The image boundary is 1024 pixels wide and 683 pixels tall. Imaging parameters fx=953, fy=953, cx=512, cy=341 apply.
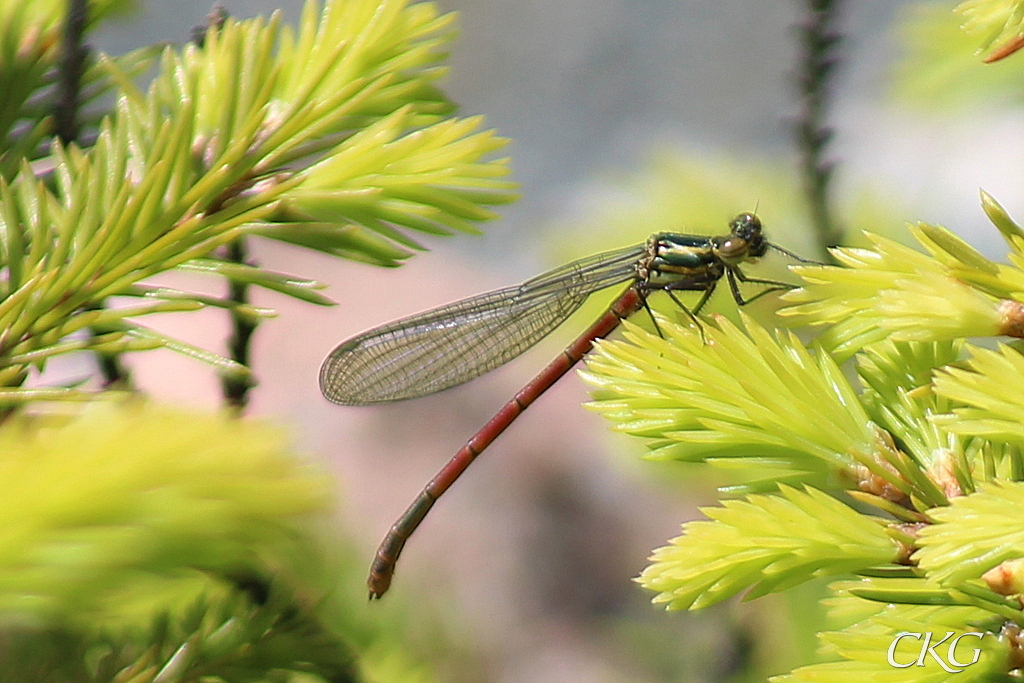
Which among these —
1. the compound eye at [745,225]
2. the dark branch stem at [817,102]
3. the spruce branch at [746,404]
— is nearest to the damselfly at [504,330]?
the compound eye at [745,225]

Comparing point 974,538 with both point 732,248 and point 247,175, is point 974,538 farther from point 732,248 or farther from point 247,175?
point 732,248

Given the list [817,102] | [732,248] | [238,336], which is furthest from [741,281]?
[238,336]

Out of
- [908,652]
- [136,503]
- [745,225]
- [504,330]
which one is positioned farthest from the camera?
[504,330]

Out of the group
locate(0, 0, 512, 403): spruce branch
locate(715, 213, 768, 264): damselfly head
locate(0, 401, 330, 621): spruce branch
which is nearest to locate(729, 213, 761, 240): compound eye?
locate(715, 213, 768, 264): damselfly head

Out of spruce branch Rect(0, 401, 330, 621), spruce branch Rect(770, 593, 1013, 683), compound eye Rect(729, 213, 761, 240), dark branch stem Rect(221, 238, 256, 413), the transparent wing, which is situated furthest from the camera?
the transparent wing

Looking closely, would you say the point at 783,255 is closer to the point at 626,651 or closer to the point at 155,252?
the point at 155,252

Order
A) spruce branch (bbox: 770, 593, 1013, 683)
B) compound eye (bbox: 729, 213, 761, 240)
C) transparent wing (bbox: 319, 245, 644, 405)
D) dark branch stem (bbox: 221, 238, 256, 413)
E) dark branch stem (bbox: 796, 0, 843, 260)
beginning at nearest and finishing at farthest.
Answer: spruce branch (bbox: 770, 593, 1013, 683)
dark branch stem (bbox: 221, 238, 256, 413)
dark branch stem (bbox: 796, 0, 843, 260)
compound eye (bbox: 729, 213, 761, 240)
transparent wing (bbox: 319, 245, 644, 405)

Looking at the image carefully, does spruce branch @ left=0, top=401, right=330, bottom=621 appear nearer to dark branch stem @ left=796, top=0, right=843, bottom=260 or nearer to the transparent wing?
dark branch stem @ left=796, top=0, right=843, bottom=260

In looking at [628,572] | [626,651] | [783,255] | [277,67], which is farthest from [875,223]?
[628,572]
